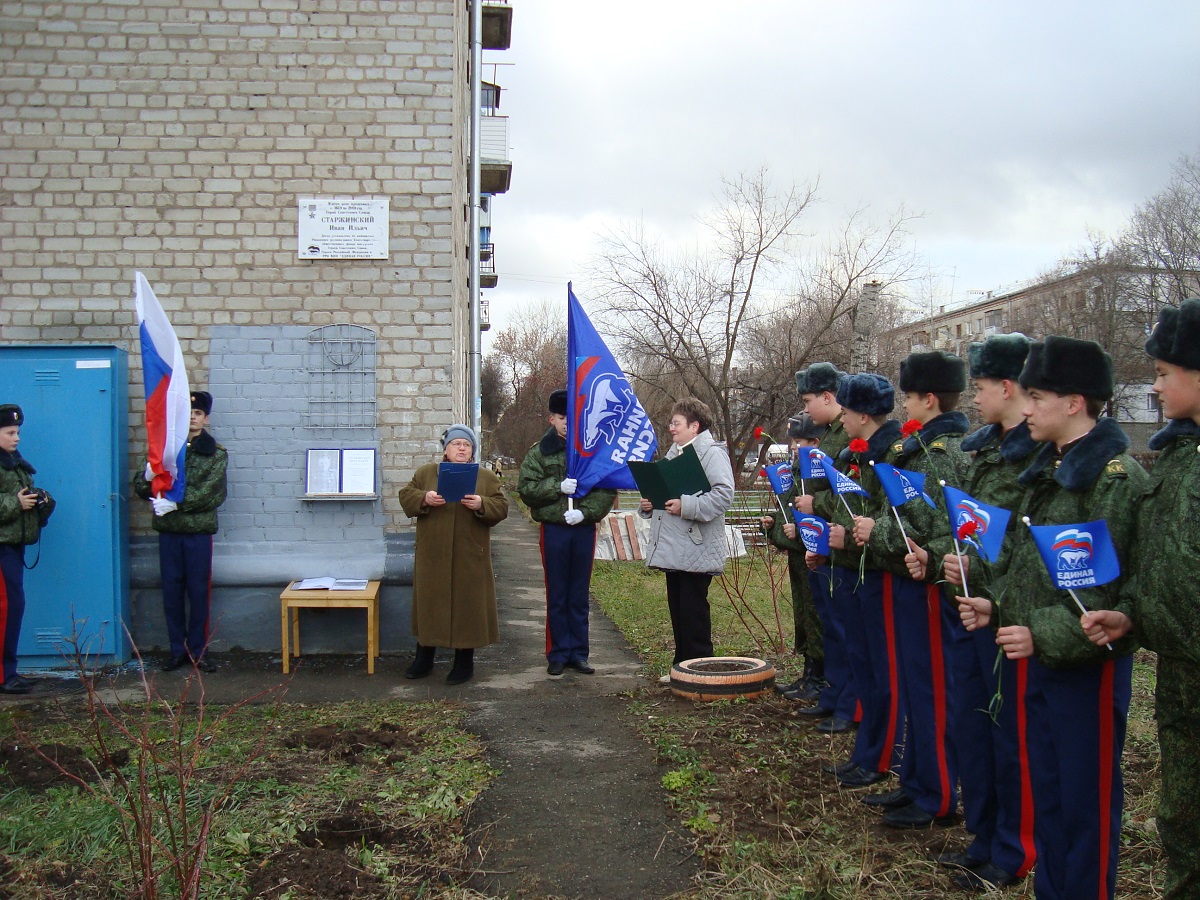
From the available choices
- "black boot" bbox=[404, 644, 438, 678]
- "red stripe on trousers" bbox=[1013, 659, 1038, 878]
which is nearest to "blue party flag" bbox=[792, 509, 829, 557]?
"red stripe on trousers" bbox=[1013, 659, 1038, 878]

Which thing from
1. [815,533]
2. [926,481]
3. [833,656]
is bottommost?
[833,656]

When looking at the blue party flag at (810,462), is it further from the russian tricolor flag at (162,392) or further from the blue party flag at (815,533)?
the russian tricolor flag at (162,392)

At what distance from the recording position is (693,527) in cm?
674

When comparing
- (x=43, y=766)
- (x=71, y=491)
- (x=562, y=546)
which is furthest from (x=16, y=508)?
(x=562, y=546)

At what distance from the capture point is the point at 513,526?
70.9ft

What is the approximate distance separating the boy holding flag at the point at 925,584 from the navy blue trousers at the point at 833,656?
4.74 feet

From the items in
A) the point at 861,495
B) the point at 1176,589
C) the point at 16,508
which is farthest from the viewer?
the point at 16,508

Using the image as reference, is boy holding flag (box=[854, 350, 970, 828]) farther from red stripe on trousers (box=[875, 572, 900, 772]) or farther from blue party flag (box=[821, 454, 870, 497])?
blue party flag (box=[821, 454, 870, 497])

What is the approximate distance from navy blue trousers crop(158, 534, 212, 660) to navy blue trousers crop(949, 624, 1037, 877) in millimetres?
5837

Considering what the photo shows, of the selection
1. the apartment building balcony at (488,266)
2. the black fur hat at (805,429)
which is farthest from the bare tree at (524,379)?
the black fur hat at (805,429)

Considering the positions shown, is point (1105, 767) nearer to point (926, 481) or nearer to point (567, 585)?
point (926, 481)

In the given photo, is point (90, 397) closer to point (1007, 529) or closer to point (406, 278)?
point (406, 278)

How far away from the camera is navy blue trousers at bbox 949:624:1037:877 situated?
11.6ft

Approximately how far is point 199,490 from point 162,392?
32.0 inches
